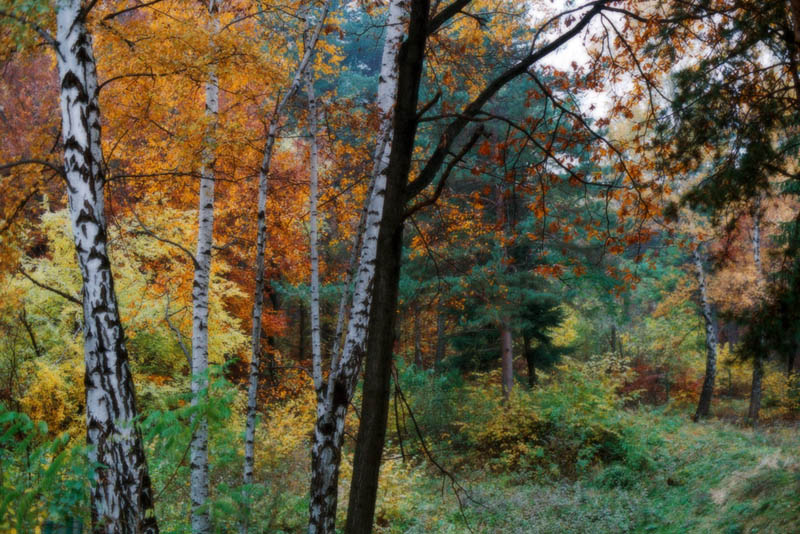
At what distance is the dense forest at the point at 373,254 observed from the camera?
3510mm

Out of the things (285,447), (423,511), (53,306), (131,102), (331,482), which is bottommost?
(423,511)

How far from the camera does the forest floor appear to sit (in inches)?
258

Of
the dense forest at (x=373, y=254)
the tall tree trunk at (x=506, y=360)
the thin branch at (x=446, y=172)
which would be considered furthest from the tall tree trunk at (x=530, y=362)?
the thin branch at (x=446, y=172)

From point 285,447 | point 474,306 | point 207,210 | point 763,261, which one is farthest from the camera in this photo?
point 763,261

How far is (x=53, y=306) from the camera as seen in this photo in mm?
10383

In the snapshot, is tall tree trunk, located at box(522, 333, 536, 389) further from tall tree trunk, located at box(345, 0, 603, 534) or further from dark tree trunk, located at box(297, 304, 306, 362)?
tall tree trunk, located at box(345, 0, 603, 534)

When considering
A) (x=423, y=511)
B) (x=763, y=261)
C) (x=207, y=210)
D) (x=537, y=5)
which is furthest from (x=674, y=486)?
(x=763, y=261)

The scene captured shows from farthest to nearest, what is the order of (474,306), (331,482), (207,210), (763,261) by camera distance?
1. (763,261)
2. (474,306)
3. (207,210)
4. (331,482)

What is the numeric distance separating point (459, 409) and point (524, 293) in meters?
3.47

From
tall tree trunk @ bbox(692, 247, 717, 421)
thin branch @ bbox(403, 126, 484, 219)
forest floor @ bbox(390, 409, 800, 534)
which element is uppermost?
thin branch @ bbox(403, 126, 484, 219)

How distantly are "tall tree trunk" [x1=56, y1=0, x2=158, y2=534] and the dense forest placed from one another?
2 cm

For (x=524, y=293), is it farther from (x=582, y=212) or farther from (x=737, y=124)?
(x=737, y=124)

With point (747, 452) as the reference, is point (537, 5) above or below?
above

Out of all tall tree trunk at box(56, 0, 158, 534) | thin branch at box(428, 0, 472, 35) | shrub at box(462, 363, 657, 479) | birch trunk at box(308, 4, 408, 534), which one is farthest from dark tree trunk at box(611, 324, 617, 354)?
thin branch at box(428, 0, 472, 35)
